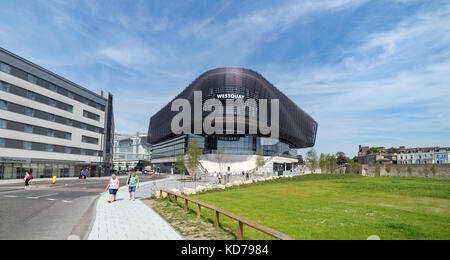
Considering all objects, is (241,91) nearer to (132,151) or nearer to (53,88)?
(53,88)

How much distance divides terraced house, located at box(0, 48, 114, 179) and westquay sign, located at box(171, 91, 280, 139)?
22808mm

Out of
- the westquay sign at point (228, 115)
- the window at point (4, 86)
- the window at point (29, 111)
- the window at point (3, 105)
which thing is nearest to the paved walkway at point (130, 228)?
the window at point (3, 105)

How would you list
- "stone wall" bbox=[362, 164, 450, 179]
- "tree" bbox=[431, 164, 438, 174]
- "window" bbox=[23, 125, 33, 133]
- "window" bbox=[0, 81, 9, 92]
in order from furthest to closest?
"stone wall" bbox=[362, 164, 450, 179] < "tree" bbox=[431, 164, 438, 174] < "window" bbox=[23, 125, 33, 133] < "window" bbox=[0, 81, 9, 92]

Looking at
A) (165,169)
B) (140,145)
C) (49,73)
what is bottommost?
(165,169)

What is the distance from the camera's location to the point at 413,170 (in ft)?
253

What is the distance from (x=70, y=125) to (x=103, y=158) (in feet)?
43.5

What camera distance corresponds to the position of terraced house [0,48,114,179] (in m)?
42.2

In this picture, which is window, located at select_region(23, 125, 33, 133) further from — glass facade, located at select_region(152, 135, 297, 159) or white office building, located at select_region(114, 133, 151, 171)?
white office building, located at select_region(114, 133, 151, 171)

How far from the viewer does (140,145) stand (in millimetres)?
149125

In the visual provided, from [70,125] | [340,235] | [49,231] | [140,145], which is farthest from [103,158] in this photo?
[140,145]

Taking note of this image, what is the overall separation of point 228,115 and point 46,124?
3918cm

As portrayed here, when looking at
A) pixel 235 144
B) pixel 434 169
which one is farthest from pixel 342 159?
pixel 235 144

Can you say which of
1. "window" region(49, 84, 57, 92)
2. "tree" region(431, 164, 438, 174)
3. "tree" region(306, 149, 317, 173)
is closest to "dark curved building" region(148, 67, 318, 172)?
"tree" region(306, 149, 317, 173)
